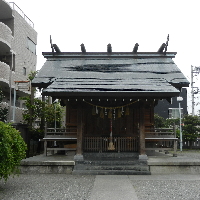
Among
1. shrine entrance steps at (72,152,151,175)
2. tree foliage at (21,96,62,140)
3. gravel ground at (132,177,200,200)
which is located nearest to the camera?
gravel ground at (132,177,200,200)

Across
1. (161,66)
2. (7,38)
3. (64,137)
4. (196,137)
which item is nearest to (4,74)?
(7,38)

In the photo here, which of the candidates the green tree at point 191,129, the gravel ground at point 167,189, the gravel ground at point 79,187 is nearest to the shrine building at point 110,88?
the gravel ground at point 79,187

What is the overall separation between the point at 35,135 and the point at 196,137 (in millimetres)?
17969

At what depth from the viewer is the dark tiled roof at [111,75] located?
10.9 meters

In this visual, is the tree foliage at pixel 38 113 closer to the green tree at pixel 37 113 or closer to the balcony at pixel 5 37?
the green tree at pixel 37 113

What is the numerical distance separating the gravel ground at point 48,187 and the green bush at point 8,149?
710 mm

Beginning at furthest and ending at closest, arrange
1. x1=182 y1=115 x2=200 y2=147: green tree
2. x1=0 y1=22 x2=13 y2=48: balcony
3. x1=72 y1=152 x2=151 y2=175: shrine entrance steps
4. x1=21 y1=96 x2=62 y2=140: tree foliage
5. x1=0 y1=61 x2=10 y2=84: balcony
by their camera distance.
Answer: x1=182 y1=115 x2=200 y2=147: green tree → x1=0 y1=22 x2=13 y2=48: balcony → x1=0 y1=61 x2=10 y2=84: balcony → x1=21 y1=96 x2=62 y2=140: tree foliage → x1=72 y1=152 x2=151 y2=175: shrine entrance steps

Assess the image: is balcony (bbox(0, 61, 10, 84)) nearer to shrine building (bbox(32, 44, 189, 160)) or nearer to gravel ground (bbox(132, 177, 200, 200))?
shrine building (bbox(32, 44, 189, 160))

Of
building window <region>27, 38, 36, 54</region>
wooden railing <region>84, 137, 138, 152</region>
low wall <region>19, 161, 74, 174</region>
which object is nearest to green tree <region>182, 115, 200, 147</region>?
wooden railing <region>84, 137, 138, 152</region>

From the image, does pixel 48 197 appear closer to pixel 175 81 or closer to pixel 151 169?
pixel 151 169

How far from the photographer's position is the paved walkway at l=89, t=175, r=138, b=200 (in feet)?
22.9

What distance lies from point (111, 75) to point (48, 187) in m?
6.50

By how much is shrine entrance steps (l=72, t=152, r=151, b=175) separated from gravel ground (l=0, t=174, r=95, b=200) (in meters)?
0.76

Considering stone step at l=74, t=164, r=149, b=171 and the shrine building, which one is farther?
the shrine building
